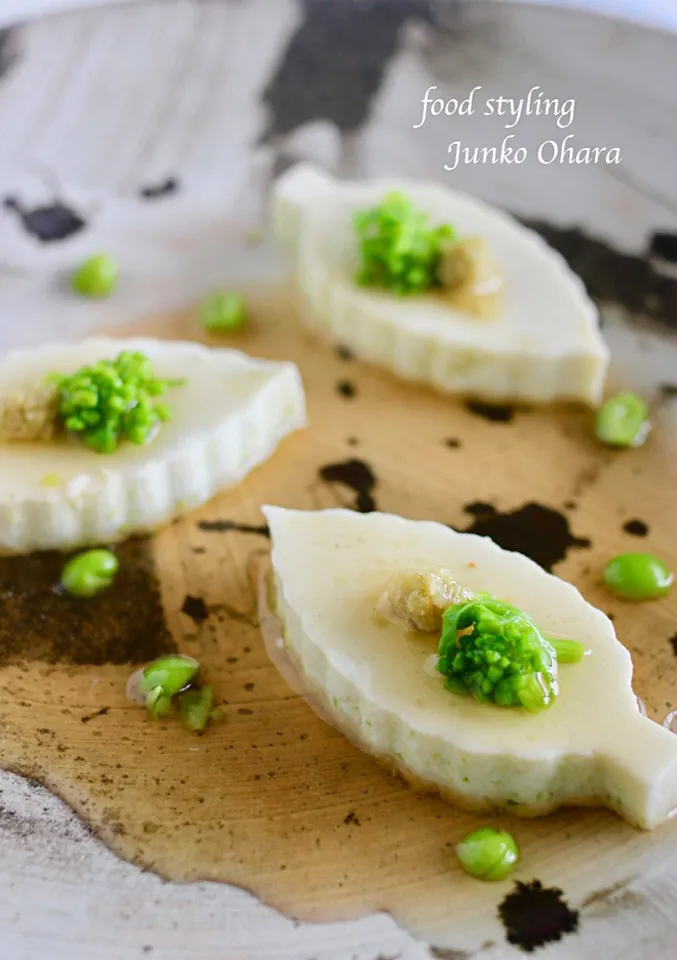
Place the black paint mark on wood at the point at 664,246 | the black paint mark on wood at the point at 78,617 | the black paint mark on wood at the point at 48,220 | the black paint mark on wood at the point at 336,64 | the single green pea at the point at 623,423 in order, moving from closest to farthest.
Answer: the black paint mark on wood at the point at 78,617
the single green pea at the point at 623,423
the black paint mark on wood at the point at 664,246
the black paint mark on wood at the point at 48,220
the black paint mark on wood at the point at 336,64

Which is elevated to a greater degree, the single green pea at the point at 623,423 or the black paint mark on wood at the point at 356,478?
the single green pea at the point at 623,423

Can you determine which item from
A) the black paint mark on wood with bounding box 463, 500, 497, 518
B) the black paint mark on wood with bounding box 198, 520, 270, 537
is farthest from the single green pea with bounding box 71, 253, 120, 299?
the black paint mark on wood with bounding box 463, 500, 497, 518

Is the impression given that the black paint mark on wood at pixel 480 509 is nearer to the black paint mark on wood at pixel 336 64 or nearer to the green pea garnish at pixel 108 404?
the green pea garnish at pixel 108 404

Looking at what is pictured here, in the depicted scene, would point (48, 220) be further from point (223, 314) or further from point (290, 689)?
point (290, 689)

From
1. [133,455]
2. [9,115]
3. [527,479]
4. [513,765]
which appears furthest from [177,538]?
[9,115]

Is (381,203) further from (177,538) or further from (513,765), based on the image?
(513,765)

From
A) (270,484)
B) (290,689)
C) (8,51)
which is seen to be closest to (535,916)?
(290,689)

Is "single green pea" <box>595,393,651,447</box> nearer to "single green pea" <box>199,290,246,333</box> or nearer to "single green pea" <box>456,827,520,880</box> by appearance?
"single green pea" <box>199,290,246,333</box>

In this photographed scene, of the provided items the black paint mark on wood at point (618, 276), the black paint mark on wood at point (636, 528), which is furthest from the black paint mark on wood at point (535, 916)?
the black paint mark on wood at point (618, 276)
